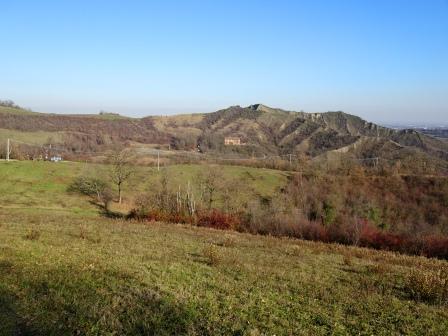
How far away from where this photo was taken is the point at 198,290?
9852 mm

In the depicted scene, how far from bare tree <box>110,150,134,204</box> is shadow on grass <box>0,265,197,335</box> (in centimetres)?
5379

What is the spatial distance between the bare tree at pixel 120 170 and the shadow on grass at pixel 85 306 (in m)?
53.8

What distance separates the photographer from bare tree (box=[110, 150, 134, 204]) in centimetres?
6488

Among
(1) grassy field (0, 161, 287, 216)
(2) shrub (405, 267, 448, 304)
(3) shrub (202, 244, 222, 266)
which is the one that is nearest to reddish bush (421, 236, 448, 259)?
(2) shrub (405, 267, 448, 304)

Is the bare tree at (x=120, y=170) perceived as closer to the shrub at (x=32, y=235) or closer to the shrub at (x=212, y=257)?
the shrub at (x=32, y=235)

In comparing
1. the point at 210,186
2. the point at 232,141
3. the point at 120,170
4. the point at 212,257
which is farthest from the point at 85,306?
the point at 232,141

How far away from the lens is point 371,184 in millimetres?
83812

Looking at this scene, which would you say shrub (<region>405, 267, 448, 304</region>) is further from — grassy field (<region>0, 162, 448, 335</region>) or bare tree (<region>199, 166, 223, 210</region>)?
bare tree (<region>199, 166, 223, 210</region>)

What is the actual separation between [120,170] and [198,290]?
5761 cm

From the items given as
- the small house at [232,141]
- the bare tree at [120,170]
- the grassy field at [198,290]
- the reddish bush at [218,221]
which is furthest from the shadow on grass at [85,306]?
the small house at [232,141]

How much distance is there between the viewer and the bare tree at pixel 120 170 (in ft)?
213

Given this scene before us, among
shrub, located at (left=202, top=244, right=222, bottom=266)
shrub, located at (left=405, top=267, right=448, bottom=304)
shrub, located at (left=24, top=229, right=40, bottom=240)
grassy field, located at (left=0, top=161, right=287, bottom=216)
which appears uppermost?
shrub, located at (left=405, top=267, right=448, bottom=304)

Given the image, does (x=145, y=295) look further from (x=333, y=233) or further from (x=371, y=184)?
(x=371, y=184)

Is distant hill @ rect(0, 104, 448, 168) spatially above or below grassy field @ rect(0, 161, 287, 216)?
above
